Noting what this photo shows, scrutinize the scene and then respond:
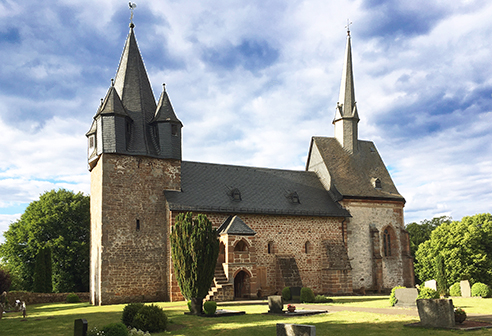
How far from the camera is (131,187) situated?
2758cm

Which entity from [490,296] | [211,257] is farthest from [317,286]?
[211,257]

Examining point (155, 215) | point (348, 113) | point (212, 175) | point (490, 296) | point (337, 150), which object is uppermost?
point (348, 113)

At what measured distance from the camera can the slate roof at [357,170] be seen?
113 feet

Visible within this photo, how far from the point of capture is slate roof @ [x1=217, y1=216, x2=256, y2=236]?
27000mm

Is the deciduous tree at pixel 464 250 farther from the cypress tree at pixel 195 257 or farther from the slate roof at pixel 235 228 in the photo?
the cypress tree at pixel 195 257

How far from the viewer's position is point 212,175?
3200 cm

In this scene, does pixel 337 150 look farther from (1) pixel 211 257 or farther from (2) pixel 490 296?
(1) pixel 211 257

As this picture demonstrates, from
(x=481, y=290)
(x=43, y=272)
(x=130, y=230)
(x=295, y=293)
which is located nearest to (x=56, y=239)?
(x=43, y=272)

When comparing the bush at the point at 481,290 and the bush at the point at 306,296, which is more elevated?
the bush at the point at 306,296

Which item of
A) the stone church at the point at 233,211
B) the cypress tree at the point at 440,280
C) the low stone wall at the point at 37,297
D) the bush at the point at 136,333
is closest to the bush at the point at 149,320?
the bush at the point at 136,333

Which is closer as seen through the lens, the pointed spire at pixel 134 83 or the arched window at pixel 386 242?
the pointed spire at pixel 134 83

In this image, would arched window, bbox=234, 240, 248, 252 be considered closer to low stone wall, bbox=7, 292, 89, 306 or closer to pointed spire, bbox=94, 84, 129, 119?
pointed spire, bbox=94, 84, 129, 119

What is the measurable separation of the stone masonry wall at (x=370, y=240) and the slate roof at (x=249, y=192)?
146cm

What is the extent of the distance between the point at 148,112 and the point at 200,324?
1748 centimetres
